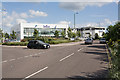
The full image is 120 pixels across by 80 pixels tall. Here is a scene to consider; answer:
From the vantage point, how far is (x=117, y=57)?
16.0ft

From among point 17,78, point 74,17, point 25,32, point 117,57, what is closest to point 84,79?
point 117,57

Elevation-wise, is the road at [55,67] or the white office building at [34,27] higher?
the white office building at [34,27]

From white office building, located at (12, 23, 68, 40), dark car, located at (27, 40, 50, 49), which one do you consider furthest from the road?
white office building, located at (12, 23, 68, 40)

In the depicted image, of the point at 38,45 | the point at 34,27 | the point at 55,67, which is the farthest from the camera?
the point at 34,27

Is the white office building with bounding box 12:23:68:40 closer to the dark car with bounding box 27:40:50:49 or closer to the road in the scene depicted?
the dark car with bounding box 27:40:50:49

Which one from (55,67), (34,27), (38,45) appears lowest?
(55,67)

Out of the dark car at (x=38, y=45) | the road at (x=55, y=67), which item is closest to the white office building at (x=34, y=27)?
the dark car at (x=38, y=45)

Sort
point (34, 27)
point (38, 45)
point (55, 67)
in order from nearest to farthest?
point (55, 67), point (38, 45), point (34, 27)

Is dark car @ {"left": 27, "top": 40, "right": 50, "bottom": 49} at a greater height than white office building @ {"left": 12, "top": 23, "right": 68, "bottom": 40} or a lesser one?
lesser

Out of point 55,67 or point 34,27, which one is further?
point 34,27

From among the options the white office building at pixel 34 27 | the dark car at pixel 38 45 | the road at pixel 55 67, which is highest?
the white office building at pixel 34 27

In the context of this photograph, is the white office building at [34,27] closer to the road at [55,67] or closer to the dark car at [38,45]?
the dark car at [38,45]

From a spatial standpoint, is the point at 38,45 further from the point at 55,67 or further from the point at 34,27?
the point at 34,27

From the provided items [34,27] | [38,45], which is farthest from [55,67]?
[34,27]
